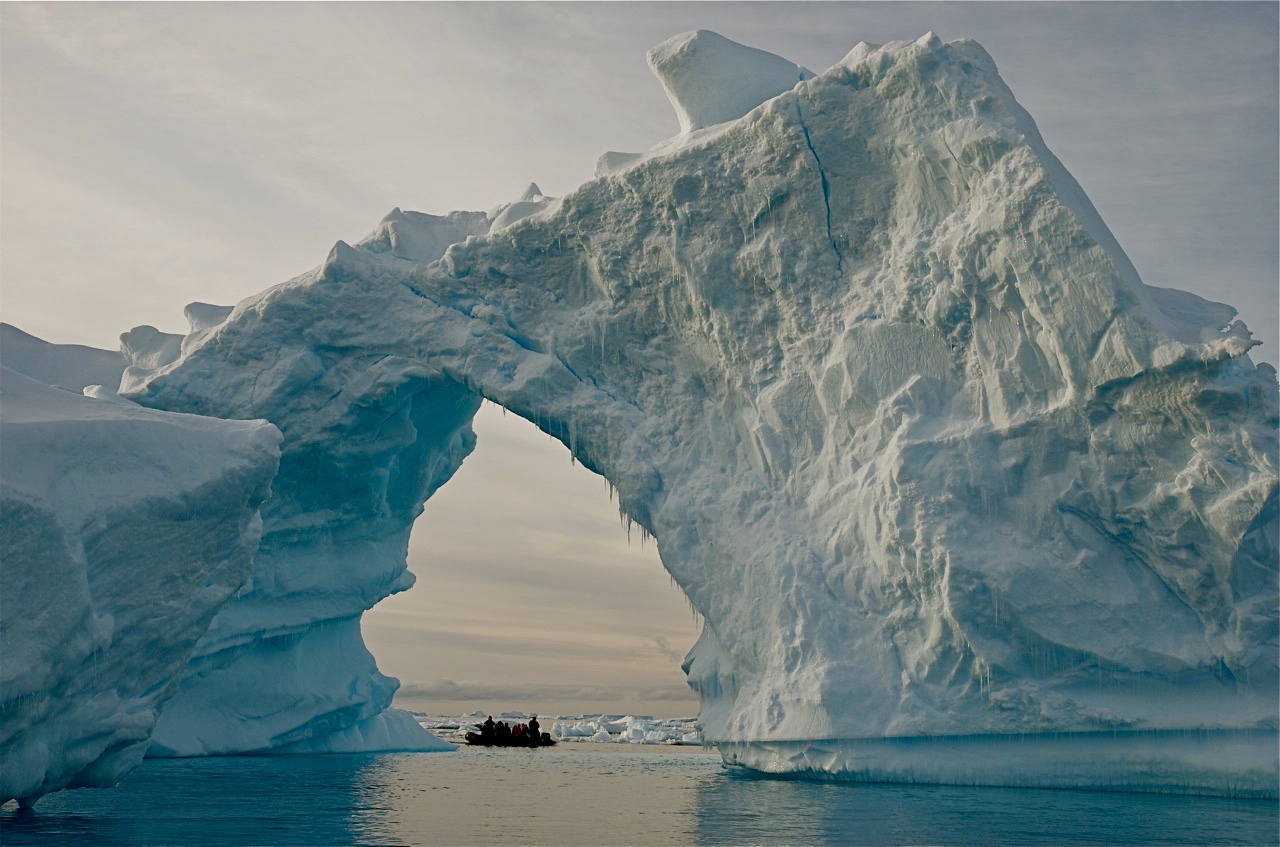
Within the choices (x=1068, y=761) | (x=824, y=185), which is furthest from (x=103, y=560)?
(x=1068, y=761)

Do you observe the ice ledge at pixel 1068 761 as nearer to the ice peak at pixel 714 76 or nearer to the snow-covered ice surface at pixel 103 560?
the snow-covered ice surface at pixel 103 560

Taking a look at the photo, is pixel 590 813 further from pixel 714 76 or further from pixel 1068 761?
pixel 714 76

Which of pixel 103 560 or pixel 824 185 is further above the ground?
pixel 824 185

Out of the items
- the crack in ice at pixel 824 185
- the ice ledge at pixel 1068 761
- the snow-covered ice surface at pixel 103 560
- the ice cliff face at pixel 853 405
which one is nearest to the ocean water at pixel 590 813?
the ice ledge at pixel 1068 761

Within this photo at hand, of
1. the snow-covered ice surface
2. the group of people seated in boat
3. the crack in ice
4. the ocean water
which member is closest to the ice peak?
the crack in ice

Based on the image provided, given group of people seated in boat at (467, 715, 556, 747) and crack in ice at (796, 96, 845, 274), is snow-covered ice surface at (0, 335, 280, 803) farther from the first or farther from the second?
group of people seated in boat at (467, 715, 556, 747)

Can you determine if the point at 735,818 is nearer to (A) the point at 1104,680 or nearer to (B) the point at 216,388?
(A) the point at 1104,680

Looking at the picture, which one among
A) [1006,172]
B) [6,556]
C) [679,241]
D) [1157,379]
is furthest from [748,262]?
[6,556]
